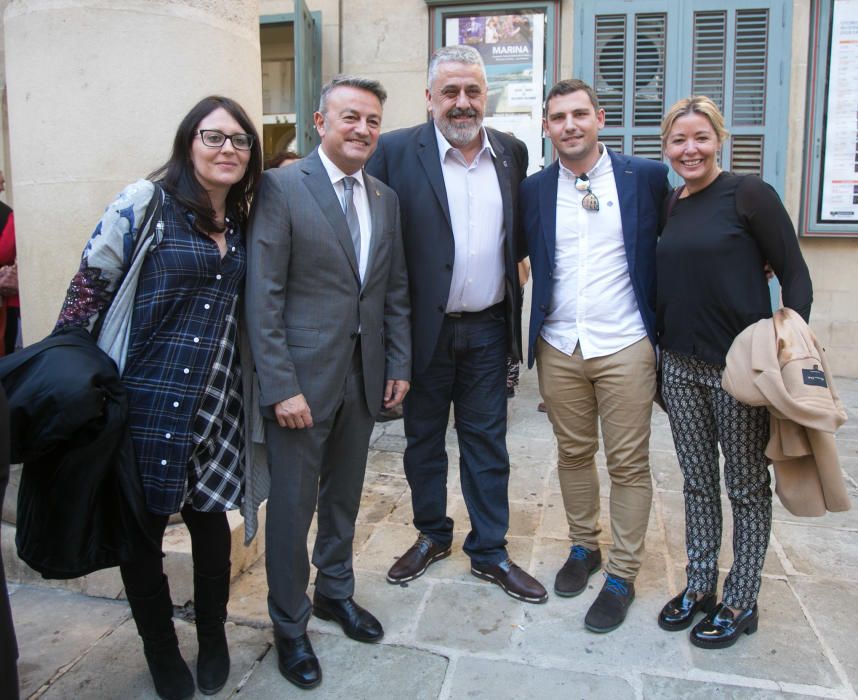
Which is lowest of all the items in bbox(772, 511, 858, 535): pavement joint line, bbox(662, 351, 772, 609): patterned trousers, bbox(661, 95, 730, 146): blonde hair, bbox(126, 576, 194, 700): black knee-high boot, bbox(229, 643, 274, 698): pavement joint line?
bbox(229, 643, 274, 698): pavement joint line

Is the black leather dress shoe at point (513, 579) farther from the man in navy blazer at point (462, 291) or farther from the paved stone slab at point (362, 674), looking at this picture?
the paved stone slab at point (362, 674)

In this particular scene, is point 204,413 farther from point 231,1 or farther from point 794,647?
point 794,647

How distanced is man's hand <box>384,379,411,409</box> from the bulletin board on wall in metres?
5.07

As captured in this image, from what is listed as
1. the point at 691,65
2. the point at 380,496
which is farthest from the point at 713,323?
the point at 691,65

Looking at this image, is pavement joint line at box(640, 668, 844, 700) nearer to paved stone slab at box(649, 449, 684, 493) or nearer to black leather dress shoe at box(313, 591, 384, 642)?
black leather dress shoe at box(313, 591, 384, 642)

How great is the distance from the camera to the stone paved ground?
2426 mm

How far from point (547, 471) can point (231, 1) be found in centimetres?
300

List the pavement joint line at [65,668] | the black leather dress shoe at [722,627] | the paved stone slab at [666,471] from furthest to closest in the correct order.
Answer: the paved stone slab at [666,471] < the black leather dress shoe at [722,627] < the pavement joint line at [65,668]

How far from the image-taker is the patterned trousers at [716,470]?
8.45 feet

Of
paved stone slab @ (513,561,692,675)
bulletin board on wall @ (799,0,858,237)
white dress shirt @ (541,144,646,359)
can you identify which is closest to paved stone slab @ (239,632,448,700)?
paved stone slab @ (513,561,692,675)

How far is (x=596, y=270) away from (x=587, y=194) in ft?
0.96

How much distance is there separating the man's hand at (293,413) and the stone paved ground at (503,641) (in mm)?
851

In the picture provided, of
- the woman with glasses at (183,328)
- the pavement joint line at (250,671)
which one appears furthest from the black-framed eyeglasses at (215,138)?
the pavement joint line at (250,671)

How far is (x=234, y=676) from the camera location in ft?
8.18
